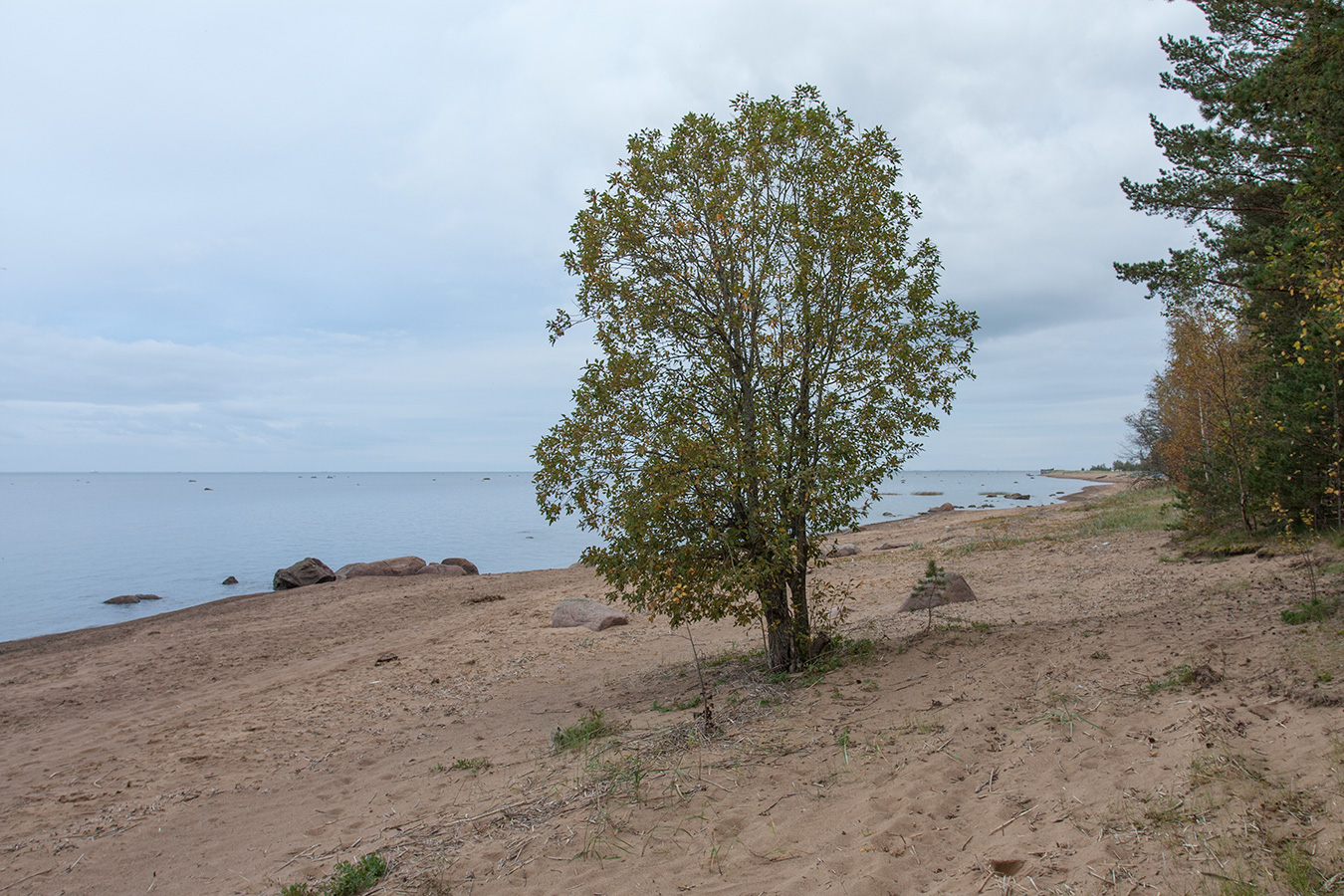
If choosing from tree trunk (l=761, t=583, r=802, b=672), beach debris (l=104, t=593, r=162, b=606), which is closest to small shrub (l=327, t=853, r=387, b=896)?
tree trunk (l=761, t=583, r=802, b=672)

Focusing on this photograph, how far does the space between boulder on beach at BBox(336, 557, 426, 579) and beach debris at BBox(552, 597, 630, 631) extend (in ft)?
45.7

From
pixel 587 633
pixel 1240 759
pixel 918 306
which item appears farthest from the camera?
pixel 587 633

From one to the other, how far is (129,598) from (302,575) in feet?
18.2

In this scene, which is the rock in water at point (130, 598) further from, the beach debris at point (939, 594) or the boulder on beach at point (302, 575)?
the beach debris at point (939, 594)

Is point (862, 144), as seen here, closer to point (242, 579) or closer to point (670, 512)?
point (670, 512)

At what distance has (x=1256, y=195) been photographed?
36.4ft

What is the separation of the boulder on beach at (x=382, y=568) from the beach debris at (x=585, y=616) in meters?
13.9

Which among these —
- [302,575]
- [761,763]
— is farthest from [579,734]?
[302,575]

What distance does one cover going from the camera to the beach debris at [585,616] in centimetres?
→ 1535

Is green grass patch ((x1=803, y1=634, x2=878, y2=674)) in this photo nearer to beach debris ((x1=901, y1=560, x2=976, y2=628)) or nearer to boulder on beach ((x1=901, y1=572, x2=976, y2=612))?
beach debris ((x1=901, y1=560, x2=976, y2=628))

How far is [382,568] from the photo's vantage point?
2811 centimetres

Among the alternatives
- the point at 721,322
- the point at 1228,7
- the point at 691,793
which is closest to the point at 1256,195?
the point at 1228,7

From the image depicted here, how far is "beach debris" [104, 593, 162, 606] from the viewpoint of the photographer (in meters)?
25.3

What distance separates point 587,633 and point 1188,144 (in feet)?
44.7
